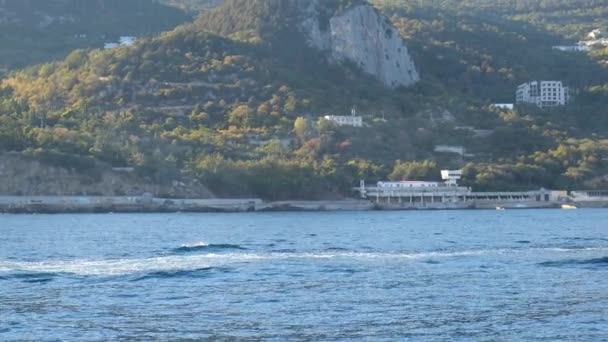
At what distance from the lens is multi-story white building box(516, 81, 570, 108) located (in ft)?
561

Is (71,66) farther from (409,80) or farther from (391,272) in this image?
(391,272)

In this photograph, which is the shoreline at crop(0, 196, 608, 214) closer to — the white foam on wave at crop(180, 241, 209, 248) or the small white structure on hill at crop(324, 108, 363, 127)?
the small white structure on hill at crop(324, 108, 363, 127)

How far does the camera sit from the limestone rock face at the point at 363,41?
163000 mm

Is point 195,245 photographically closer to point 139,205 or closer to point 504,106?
point 139,205

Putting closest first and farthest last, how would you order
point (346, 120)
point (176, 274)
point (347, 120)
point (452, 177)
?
1. point (176, 274)
2. point (452, 177)
3. point (346, 120)
4. point (347, 120)

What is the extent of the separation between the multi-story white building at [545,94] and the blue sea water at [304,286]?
9368 centimetres

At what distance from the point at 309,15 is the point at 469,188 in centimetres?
4561

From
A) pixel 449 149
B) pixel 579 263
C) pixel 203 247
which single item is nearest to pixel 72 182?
pixel 449 149

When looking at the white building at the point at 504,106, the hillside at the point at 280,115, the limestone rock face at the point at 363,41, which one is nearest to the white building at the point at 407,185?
the hillside at the point at 280,115

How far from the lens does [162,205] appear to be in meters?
116

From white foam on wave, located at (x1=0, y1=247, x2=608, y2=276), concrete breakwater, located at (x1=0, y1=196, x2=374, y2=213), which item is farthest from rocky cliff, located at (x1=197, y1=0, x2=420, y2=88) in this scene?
white foam on wave, located at (x1=0, y1=247, x2=608, y2=276)

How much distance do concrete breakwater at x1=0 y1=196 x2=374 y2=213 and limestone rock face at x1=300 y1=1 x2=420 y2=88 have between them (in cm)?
4496

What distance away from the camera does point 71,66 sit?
524ft

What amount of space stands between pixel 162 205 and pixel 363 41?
180 ft
